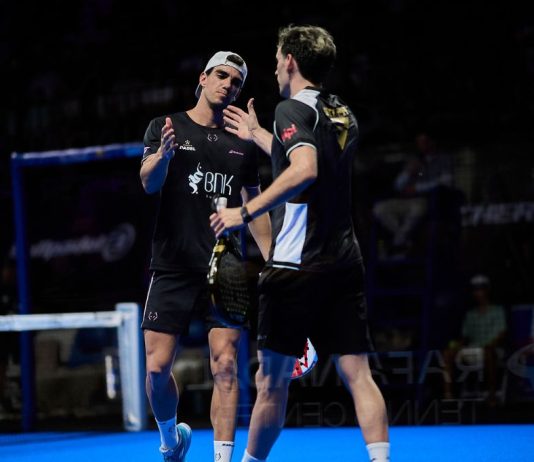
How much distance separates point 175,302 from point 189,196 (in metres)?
0.49

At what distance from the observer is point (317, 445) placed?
673 centimetres

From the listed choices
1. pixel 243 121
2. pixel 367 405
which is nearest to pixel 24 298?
pixel 243 121

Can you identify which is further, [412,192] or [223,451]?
[412,192]

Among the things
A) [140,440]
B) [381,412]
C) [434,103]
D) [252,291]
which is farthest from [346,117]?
[434,103]

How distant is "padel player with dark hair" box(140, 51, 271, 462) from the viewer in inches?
188

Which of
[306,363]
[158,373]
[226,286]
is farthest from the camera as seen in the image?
[158,373]

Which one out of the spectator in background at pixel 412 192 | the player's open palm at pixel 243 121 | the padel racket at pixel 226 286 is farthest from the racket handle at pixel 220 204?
the spectator in background at pixel 412 192

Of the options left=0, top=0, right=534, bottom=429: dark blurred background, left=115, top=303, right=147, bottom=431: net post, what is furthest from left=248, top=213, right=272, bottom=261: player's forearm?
left=0, top=0, right=534, bottom=429: dark blurred background

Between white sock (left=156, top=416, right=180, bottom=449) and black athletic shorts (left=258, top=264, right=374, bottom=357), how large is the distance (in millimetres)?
1236

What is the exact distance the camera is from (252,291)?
912 centimetres

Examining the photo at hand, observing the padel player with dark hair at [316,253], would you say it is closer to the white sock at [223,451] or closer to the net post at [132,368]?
the white sock at [223,451]

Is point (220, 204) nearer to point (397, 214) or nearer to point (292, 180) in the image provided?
point (292, 180)

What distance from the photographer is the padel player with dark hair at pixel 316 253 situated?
3.70 m

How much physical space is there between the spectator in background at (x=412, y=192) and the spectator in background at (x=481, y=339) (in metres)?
0.83
